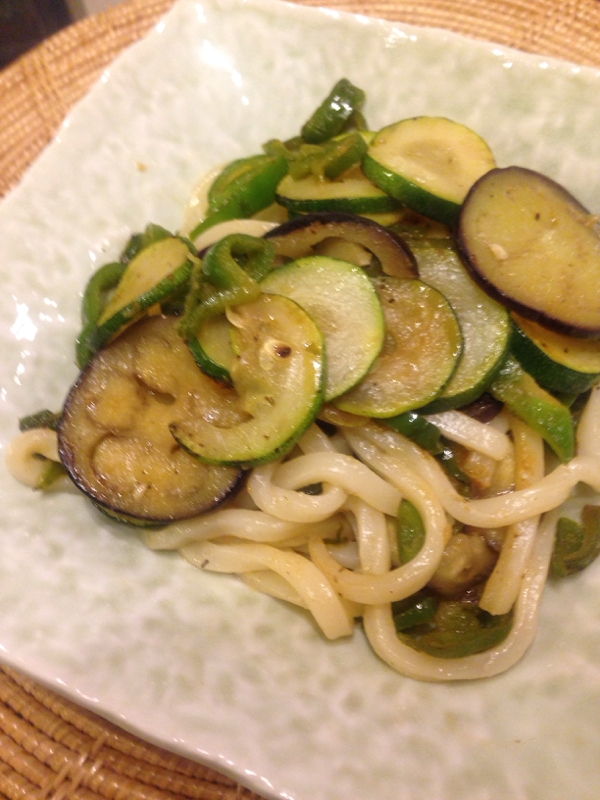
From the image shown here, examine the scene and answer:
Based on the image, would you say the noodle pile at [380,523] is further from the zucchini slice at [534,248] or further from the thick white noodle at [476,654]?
the zucchini slice at [534,248]

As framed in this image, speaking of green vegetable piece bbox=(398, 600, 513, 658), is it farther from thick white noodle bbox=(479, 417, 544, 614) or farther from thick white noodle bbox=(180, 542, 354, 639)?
thick white noodle bbox=(180, 542, 354, 639)

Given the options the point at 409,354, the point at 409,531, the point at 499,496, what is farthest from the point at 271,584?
the point at 409,354

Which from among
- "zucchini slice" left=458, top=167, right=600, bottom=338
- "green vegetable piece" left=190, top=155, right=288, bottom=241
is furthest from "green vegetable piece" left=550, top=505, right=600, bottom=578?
"green vegetable piece" left=190, top=155, right=288, bottom=241

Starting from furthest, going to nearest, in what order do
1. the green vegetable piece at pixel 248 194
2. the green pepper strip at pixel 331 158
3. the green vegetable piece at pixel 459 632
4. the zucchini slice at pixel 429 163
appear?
the green vegetable piece at pixel 248 194
the green pepper strip at pixel 331 158
the zucchini slice at pixel 429 163
the green vegetable piece at pixel 459 632

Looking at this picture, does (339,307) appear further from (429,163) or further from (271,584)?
(271,584)

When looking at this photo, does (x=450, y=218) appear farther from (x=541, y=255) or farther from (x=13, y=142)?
(x=13, y=142)

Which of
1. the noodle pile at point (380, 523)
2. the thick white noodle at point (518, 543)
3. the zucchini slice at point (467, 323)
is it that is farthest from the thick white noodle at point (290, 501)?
the thick white noodle at point (518, 543)

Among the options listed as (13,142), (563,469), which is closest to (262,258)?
(563,469)
